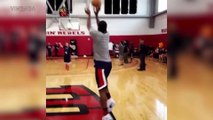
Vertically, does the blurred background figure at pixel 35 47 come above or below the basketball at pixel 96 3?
below

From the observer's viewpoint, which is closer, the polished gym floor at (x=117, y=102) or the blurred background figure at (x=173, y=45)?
the blurred background figure at (x=173, y=45)

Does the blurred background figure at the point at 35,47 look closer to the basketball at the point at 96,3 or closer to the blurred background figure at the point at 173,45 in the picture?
the blurred background figure at the point at 173,45

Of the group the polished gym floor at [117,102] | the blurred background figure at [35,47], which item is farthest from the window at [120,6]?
the blurred background figure at [35,47]

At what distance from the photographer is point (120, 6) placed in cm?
1630

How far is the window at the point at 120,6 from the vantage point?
53.1 ft

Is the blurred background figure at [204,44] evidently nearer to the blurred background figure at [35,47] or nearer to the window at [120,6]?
the blurred background figure at [35,47]

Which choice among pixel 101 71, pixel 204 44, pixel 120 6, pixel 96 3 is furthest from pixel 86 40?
pixel 204 44

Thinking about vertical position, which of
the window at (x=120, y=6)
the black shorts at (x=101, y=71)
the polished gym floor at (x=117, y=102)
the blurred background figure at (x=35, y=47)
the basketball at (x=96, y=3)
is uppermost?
the window at (x=120, y=6)

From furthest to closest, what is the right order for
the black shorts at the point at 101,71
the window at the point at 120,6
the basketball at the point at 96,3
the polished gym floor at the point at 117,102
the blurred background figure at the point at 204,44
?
the window at the point at 120,6 < the polished gym floor at the point at 117,102 < the black shorts at the point at 101,71 < the basketball at the point at 96,3 < the blurred background figure at the point at 204,44

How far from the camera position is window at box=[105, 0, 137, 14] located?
53.1ft

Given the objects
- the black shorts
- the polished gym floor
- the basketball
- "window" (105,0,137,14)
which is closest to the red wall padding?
"window" (105,0,137,14)

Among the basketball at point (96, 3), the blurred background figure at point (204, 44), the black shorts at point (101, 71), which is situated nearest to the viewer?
the blurred background figure at point (204, 44)

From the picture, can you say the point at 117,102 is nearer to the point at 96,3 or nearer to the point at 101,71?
the point at 101,71

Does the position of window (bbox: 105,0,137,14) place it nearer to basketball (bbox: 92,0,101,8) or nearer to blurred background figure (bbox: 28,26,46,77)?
basketball (bbox: 92,0,101,8)
